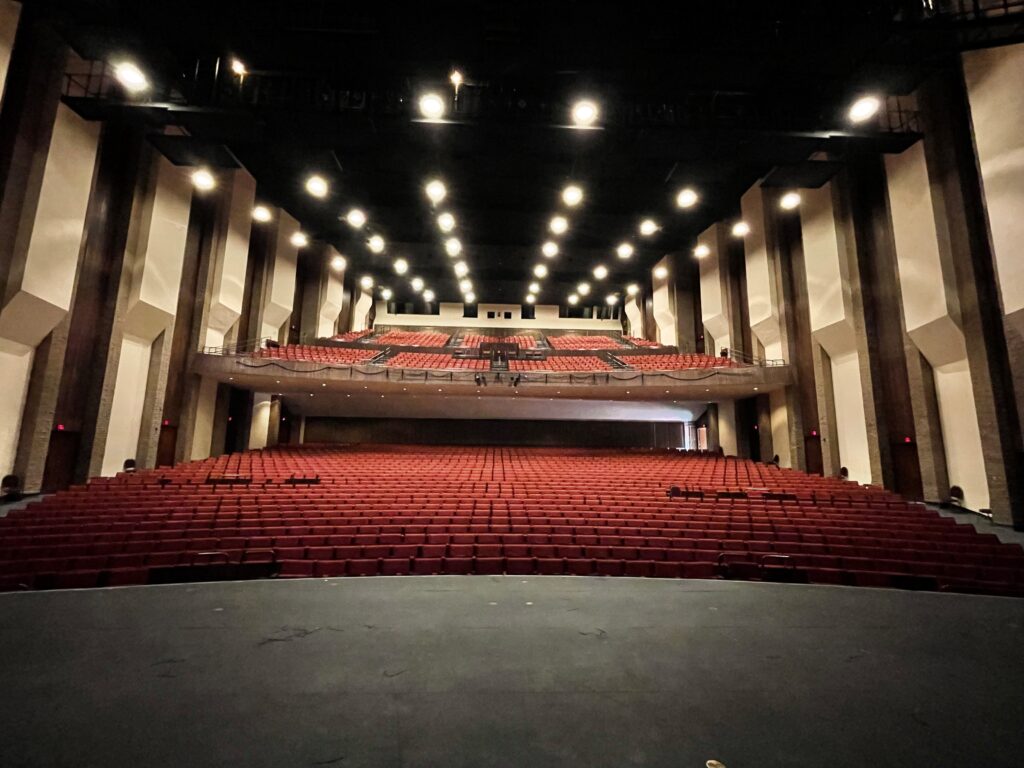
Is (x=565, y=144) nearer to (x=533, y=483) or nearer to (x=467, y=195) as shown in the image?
(x=467, y=195)

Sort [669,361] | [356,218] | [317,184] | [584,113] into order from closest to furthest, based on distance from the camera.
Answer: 1. [584,113]
2. [317,184]
3. [356,218]
4. [669,361]

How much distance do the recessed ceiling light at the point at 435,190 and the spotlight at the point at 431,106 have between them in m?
3.57

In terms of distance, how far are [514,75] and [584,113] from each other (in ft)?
4.92

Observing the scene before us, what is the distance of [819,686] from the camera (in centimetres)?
213

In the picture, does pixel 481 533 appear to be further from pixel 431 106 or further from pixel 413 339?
pixel 413 339

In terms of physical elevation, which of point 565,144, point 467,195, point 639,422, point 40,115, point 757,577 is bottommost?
point 757,577

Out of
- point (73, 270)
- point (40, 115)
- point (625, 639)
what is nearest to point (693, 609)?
point (625, 639)

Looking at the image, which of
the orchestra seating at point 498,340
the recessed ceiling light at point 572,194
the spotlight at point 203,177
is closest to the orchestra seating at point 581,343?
the orchestra seating at point 498,340

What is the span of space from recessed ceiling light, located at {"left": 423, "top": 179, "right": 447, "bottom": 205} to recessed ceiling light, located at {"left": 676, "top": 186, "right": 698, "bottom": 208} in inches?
247

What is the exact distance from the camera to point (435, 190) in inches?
451

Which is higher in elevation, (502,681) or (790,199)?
(790,199)

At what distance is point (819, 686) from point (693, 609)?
46.1 inches

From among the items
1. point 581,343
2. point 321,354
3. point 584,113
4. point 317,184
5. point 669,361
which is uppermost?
point 317,184

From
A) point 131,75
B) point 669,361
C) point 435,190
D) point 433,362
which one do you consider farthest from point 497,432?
point 131,75
